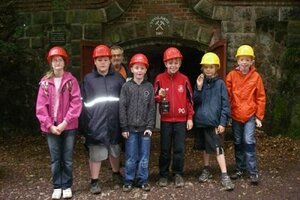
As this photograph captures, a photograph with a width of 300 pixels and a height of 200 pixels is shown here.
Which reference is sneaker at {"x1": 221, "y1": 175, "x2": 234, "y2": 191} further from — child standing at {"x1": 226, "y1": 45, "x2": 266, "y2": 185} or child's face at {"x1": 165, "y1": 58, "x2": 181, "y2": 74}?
child's face at {"x1": 165, "y1": 58, "x2": 181, "y2": 74}

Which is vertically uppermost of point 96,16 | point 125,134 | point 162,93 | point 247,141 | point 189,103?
point 96,16

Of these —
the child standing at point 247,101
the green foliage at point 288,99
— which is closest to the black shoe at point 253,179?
the child standing at point 247,101

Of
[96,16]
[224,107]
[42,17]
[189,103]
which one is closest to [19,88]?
[42,17]

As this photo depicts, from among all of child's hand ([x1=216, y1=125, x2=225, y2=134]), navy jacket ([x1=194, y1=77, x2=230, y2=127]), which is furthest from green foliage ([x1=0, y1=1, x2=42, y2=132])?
child's hand ([x1=216, y1=125, x2=225, y2=134])

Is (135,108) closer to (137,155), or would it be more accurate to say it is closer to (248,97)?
(137,155)

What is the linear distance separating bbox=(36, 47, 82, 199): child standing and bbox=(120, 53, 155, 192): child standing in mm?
566

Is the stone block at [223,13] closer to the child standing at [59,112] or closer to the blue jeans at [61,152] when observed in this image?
the child standing at [59,112]

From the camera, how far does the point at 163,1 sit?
8.75m

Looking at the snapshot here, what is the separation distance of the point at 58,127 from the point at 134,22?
4.38 metres

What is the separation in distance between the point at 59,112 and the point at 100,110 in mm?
475

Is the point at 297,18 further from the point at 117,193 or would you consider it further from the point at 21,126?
the point at 21,126

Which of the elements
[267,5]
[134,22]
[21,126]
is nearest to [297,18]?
[267,5]

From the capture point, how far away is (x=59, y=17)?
8992mm

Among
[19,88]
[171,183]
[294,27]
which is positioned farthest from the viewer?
[19,88]
